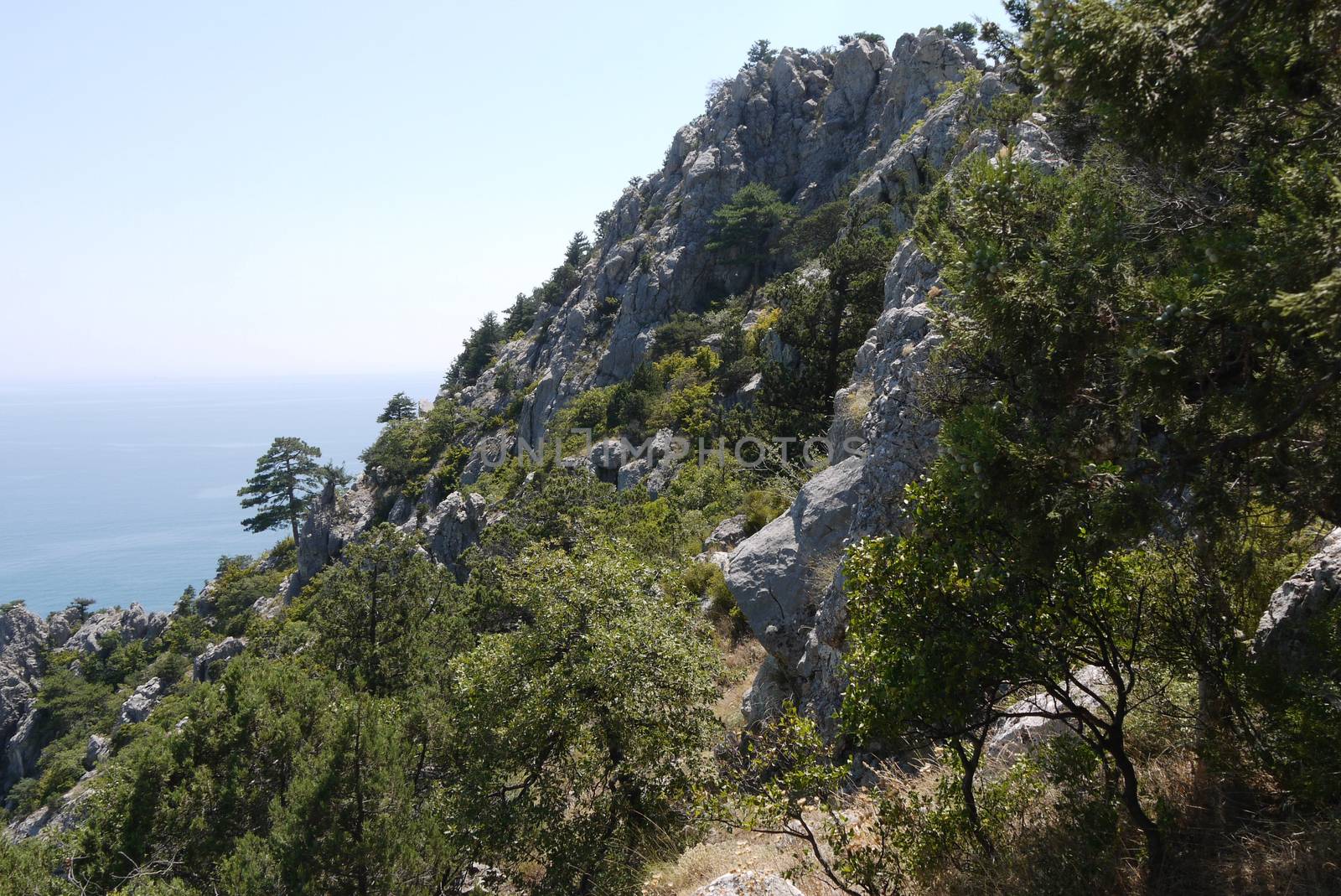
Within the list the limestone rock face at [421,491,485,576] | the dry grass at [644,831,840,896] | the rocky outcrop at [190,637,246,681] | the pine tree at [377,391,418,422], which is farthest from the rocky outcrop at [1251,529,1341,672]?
the pine tree at [377,391,418,422]

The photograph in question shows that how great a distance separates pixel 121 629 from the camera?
2317 inches

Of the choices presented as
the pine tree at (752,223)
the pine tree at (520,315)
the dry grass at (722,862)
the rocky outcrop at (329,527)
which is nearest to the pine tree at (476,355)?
the pine tree at (520,315)

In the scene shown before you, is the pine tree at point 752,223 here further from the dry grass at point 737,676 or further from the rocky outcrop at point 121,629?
the rocky outcrop at point 121,629

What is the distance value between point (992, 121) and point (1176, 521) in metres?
19.4

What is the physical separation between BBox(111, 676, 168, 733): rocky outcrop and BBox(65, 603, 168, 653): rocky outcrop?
14704 mm

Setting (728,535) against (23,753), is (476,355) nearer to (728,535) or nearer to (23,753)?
(23,753)

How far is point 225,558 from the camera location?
68.5 m

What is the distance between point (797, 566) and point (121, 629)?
224 ft

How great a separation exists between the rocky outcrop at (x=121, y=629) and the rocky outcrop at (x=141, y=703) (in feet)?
48.2

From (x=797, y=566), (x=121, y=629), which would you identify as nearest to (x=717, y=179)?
(x=797, y=566)

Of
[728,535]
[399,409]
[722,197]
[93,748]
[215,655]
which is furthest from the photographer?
[399,409]

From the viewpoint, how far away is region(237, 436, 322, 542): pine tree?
62750 mm

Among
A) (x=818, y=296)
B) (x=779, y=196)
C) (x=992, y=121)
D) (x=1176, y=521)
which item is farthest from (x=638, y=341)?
(x=1176, y=521)

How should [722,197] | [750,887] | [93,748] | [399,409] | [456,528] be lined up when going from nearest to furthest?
1. [750,887]
2. [93,748]
3. [456,528]
4. [722,197]
5. [399,409]
